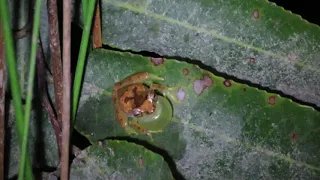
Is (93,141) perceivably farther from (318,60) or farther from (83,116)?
(318,60)

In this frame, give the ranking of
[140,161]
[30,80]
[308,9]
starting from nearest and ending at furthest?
[30,80], [140,161], [308,9]

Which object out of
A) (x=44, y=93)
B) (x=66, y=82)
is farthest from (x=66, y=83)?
(x=44, y=93)

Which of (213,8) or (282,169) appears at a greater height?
(213,8)

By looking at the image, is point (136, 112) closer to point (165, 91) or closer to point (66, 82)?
point (165, 91)

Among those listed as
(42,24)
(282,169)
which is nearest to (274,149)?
(282,169)

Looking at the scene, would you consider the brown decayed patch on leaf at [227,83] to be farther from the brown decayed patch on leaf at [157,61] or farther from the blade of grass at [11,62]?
the blade of grass at [11,62]
